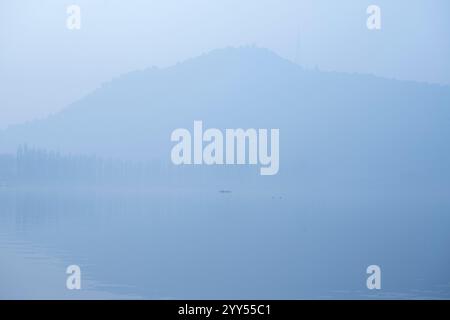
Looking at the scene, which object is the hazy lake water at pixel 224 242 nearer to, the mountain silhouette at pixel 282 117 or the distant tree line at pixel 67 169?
the distant tree line at pixel 67 169

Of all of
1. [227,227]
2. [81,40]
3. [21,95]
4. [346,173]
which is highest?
[81,40]

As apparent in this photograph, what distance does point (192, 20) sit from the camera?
12.4ft

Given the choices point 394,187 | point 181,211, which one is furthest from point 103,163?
point 394,187

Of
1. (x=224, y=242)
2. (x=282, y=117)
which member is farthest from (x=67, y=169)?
(x=282, y=117)

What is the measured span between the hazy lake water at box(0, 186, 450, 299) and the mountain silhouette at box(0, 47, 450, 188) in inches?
7.2

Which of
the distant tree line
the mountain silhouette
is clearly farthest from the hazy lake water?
the mountain silhouette

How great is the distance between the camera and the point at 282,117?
381cm

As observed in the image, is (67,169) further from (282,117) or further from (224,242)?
(282,117)

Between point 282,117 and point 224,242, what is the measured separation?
79 centimetres

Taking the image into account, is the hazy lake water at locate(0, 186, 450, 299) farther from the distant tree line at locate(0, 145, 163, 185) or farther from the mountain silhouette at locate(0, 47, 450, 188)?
the mountain silhouette at locate(0, 47, 450, 188)

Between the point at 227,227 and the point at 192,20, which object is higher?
the point at 192,20

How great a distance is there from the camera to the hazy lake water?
3.76m

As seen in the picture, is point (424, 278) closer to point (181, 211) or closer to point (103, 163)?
point (181, 211)

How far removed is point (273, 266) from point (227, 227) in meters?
0.34
